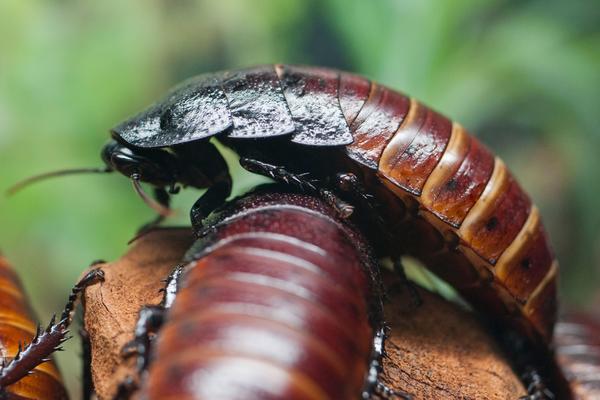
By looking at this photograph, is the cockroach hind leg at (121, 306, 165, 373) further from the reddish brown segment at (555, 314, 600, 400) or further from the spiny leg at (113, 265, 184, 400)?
the reddish brown segment at (555, 314, 600, 400)

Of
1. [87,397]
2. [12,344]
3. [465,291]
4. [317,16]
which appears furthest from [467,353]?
[317,16]

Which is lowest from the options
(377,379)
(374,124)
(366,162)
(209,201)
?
(377,379)

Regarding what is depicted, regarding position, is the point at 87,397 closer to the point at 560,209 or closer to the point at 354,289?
the point at 354,289

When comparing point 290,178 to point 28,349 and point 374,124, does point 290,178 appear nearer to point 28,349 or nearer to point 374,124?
point 374,124

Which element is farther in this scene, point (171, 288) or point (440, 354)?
point (440, 354)

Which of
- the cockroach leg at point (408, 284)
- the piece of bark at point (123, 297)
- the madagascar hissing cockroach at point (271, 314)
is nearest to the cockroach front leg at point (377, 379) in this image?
the madagascar hissing cockroach at point (271, 314)

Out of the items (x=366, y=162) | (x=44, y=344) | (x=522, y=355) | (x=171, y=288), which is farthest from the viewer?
(x=522, y=355)

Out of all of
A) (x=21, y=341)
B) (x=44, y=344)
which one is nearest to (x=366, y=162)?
(x=44, y=344)

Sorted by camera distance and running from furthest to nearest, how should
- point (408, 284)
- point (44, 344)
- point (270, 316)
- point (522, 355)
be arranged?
point (522, 355), point (408, 284), point (44, 344), point (270, 316)
